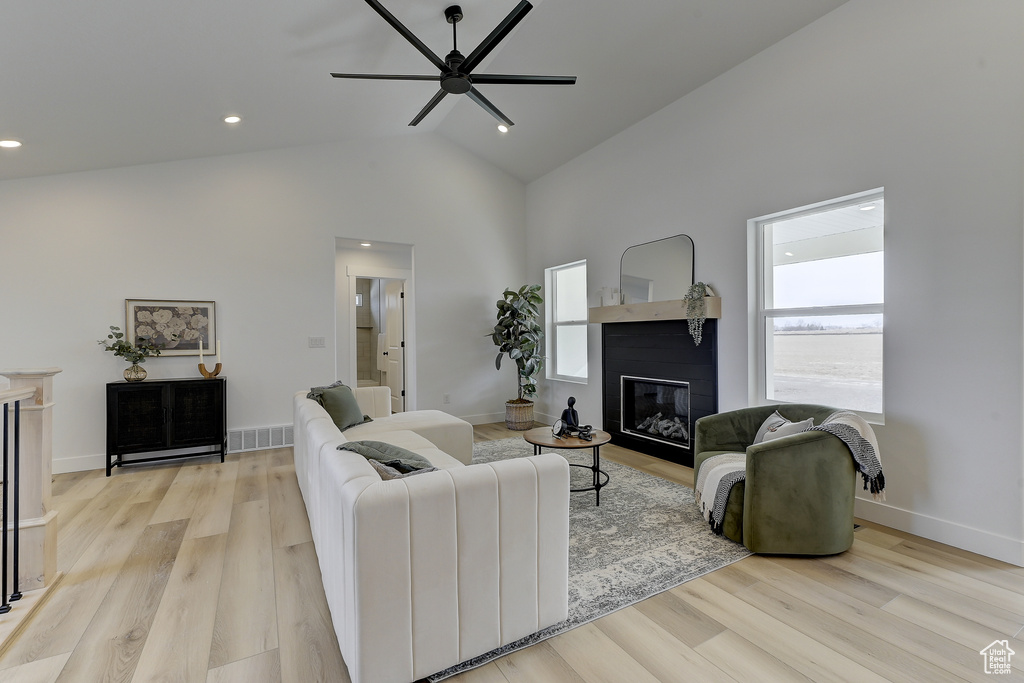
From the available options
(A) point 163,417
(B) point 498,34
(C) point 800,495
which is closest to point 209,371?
(A) point 163,417

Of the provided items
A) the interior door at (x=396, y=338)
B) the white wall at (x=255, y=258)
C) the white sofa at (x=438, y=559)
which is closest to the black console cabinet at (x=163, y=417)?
the white wall at (x=255, y=258)

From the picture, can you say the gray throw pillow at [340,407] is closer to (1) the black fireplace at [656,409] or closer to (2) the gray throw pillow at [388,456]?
(2) the gray throw pillow at [388,456]

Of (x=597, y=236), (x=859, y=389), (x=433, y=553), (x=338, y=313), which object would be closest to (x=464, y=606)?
(x=433, y=553)

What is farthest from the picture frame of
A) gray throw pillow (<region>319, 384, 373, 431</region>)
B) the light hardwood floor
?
the light hardwood floor

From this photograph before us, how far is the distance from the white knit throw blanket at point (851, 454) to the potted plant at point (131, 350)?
4670mm

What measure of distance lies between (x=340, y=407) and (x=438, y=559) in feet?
7.93

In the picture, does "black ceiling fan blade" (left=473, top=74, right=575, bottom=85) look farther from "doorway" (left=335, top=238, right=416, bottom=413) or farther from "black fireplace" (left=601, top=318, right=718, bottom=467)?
"doorway" (left=335, top=238, right=416, bottom=413)

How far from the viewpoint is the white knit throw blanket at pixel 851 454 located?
2.48 meters

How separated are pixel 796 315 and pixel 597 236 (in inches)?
92.5

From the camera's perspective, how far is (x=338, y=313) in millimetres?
6363

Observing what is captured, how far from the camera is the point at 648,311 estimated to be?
4.49 meters

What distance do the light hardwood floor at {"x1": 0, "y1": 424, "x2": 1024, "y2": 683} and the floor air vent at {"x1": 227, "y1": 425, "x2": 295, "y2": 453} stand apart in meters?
1.88

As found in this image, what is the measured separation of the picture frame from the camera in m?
4.40

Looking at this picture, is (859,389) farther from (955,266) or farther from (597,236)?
(597,236)
